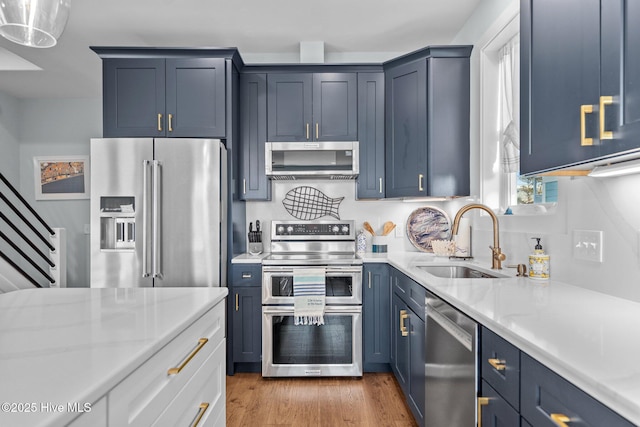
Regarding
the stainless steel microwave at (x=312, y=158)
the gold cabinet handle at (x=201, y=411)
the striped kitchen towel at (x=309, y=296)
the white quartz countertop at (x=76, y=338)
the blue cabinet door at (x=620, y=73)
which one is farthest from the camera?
the stainless steel microwave at (x=312, y=158)

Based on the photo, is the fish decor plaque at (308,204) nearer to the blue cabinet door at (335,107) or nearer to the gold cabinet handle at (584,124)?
the blue cabinet door at (335,107)

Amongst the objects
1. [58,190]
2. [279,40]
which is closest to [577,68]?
[279,40]

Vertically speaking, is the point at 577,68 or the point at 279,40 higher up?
the point at 279,40

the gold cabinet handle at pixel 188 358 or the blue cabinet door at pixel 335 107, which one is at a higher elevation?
the blue cabinet door at pixel 335 107

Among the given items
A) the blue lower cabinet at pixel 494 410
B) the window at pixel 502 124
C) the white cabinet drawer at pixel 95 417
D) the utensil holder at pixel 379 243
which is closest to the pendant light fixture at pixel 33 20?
the white cabinet drawer at pixel 95 417

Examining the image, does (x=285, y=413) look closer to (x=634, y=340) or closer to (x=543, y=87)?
(x=634, y=340)

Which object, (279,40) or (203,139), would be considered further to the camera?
(279,40)

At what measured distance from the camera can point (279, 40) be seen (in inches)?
124

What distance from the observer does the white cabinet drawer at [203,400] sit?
99 centimetres

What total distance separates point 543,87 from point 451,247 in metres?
1.58

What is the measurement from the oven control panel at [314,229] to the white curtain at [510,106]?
54.2 inches

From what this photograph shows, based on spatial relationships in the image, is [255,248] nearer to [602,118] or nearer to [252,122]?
[252,122]

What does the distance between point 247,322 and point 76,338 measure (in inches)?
80.6

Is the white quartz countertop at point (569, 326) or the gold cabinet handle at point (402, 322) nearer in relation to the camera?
the white quartz countertop at point (569, 326)
